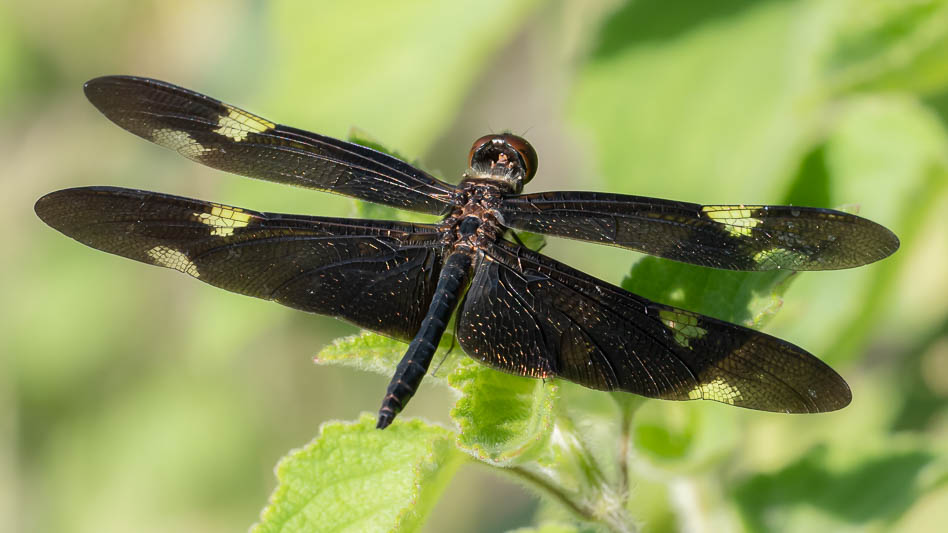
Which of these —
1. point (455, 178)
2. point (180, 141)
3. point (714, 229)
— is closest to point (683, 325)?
point (714, 229)

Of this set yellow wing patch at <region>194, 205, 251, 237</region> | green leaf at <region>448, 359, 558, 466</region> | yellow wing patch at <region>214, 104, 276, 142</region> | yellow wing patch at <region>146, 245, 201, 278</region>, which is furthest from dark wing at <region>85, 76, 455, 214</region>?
green leaf at <region>448, 359, 558, 466</region>

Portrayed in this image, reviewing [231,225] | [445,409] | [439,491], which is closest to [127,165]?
[445,409]

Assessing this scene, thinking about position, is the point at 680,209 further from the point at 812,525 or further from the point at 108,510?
the point at 108,510

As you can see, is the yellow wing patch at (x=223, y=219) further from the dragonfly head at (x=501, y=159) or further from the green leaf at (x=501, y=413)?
the green leaf at (x=501, y=413)

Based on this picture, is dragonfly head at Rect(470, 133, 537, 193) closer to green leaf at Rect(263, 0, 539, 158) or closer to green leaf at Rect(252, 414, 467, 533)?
green leaf at Rect(252, 414, 467, 533)

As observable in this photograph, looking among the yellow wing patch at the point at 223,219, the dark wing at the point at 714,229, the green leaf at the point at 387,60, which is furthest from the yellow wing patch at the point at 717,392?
the green leaf at the point at 387,60

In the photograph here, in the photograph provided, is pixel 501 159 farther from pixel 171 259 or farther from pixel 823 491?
pixel 823 491
